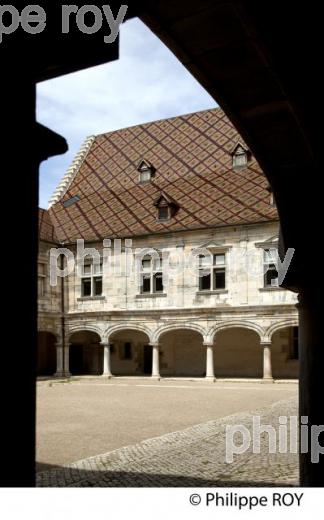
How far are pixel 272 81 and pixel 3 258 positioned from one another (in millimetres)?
1824

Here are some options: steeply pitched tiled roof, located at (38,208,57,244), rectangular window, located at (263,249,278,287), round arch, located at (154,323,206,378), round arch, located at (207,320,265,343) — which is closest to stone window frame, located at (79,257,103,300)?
steeply pitched tiled roof, located at (38,208,57,244)

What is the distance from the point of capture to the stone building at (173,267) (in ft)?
66.7

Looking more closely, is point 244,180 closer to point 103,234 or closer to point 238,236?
point 238,236

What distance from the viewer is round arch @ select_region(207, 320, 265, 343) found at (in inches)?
784

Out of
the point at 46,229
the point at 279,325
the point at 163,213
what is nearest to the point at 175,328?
the point at 279,325

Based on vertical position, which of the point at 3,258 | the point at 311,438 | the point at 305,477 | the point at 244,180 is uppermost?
the point at 244,180

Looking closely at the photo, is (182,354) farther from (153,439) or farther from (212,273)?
(153,439)

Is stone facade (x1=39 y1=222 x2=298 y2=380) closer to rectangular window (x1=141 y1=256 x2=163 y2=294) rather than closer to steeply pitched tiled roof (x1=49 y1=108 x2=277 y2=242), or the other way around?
rectangular window (x1=141 y1=256 x2=163 y2=294)

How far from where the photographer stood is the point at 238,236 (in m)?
20.4

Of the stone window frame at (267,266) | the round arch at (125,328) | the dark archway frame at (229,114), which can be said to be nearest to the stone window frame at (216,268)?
the stone window frame at (267,266)

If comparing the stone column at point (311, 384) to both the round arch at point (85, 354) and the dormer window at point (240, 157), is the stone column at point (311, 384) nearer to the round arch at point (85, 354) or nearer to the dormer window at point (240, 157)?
the dormer window at point (240, 157)

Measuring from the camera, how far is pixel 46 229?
2364cm

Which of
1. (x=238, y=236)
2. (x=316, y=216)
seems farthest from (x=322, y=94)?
(x=238, y=236)

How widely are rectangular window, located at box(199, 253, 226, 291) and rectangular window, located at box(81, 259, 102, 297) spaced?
451 cm
